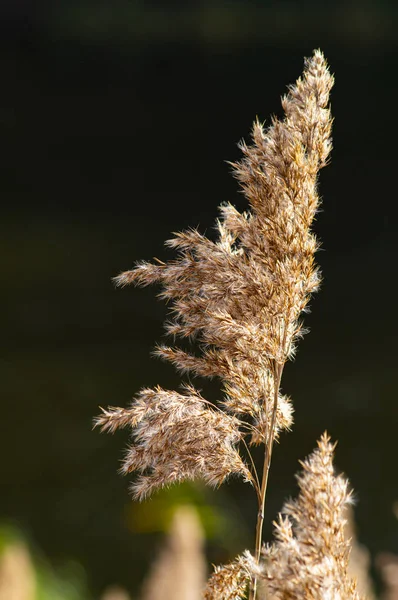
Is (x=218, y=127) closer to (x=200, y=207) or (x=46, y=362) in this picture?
(x=200, y=207)

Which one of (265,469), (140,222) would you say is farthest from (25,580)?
(140,222)

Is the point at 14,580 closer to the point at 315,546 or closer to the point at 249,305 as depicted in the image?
the point at 249,305

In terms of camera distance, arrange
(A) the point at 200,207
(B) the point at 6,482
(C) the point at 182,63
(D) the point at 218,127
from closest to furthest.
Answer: (B) the point at 6,482 < (A) the point at 200,207 < (D) the point at 218,127 < (C) the point at 182,63

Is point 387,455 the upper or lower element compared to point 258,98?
lower

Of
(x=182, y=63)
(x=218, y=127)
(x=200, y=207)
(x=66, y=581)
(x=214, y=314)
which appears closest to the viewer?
(x=214, y=314)

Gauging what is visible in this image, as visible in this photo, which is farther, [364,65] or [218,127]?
[364,65]

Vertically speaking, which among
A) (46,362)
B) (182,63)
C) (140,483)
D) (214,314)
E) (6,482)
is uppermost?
(182,63)

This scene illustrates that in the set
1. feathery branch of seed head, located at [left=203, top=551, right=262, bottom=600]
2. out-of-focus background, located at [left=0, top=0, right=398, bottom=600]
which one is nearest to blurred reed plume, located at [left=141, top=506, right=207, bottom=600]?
feathery branch of seed head, located at [left=203, top=551, right=262, bottom=600]

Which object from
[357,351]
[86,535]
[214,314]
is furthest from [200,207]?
[214,314]
